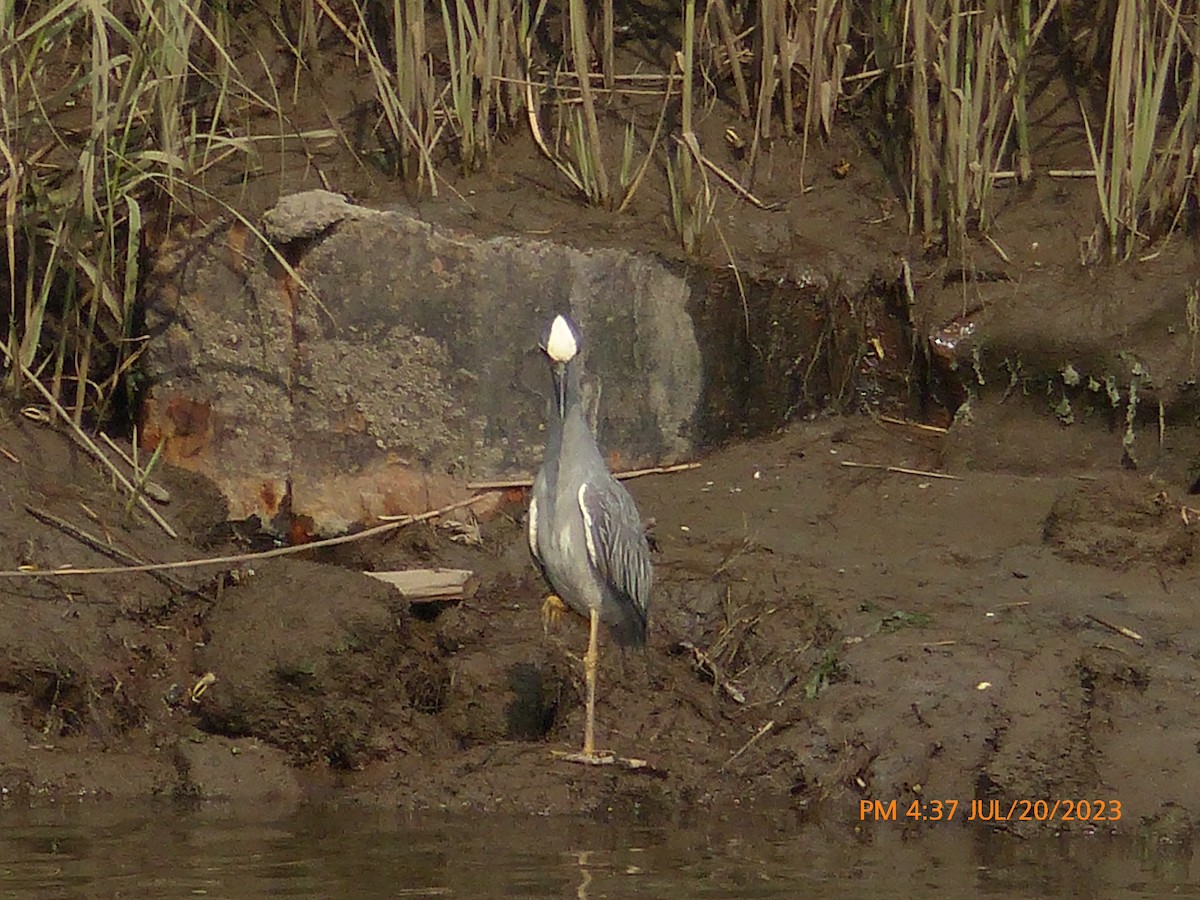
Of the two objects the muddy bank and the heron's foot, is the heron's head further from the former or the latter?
the muddy bank

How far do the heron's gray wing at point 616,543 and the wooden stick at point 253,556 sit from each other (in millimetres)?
985

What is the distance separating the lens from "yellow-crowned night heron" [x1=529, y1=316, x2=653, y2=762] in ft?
20.5

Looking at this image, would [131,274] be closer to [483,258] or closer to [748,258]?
[483,258]

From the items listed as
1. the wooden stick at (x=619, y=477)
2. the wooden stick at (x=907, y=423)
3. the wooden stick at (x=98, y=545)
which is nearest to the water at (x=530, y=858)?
the wooden stick at (x=98, y=545)

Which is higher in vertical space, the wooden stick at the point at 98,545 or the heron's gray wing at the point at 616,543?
the heron's gray wing at the point at 616,543

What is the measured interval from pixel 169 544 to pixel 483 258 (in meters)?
1.48

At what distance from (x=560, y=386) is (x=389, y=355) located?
1.11 meters

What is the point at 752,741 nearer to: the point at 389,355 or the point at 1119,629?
the point at 1119,629

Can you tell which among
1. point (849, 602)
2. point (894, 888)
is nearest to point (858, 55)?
point (849, 602)

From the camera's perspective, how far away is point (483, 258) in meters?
7.16

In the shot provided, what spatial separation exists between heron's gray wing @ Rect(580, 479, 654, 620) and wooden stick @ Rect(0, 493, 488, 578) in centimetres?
99

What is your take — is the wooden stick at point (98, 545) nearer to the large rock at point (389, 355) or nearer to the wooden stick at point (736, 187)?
the large rock at point (389, 355)

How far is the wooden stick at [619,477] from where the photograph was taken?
23.7 feet

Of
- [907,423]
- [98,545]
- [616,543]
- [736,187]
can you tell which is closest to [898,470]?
[907,423]
